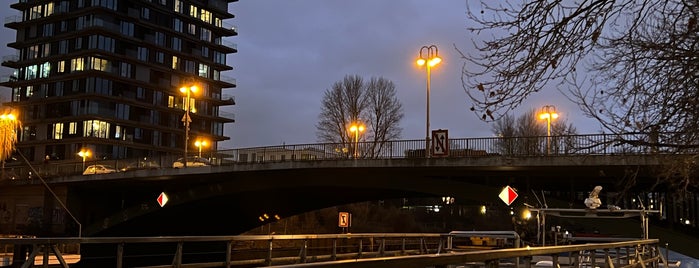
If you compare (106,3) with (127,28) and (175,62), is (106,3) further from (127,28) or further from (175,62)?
(175,62)

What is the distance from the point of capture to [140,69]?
89.3m

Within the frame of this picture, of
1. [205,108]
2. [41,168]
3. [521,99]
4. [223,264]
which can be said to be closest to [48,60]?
[205,108]

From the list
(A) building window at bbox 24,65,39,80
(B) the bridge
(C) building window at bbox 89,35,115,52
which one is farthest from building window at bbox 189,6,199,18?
(B) the bridge

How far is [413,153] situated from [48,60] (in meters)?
67.3

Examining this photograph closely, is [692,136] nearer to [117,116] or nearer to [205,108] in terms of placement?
[117,116]

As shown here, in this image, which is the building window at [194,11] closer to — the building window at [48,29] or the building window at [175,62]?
the building window at [175,62]

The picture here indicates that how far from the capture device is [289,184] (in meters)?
39.6

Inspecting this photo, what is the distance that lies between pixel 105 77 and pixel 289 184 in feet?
175

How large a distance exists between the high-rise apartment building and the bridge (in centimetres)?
2364

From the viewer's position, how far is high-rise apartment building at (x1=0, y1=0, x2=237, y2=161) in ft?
278

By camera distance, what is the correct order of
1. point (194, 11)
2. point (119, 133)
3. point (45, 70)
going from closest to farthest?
point (119, 133)
point (45, 70)
point (194, 11)

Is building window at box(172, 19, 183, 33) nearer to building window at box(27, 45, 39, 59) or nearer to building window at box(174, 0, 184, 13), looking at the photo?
building window at box(174, 0, 184, 13)

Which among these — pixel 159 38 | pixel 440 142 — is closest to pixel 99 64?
pixel 159 38

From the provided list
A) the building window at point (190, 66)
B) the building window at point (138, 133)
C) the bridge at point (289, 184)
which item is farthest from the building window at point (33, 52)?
the bridge at point (289, 184)
